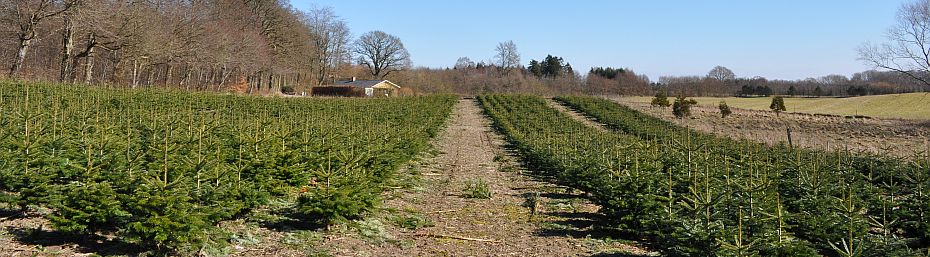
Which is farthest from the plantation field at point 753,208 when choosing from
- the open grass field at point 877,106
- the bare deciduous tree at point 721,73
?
the bare deciduous tree at point 721,73

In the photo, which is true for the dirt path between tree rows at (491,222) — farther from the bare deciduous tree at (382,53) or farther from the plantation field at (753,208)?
the bare deciduous tree at (382,53)

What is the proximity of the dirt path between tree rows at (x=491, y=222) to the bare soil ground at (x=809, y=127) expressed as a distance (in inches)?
1018

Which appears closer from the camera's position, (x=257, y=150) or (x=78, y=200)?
(x=78, y=200)

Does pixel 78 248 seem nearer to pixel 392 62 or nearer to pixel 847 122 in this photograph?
pixel 847 122

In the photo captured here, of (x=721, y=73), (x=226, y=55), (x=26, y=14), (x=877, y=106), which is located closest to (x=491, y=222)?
(x=26, y=14)

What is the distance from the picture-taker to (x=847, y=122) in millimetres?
45719

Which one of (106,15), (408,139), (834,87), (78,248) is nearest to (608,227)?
(78,248)

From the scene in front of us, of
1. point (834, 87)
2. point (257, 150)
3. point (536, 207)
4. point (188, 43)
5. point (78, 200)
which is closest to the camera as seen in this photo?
point (78, 200)

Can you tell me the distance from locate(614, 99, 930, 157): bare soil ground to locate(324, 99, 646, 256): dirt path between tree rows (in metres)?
25.9

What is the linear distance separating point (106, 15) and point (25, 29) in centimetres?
328

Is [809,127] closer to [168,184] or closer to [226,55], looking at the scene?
[226,55]

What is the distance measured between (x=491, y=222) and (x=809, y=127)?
42.3 meters

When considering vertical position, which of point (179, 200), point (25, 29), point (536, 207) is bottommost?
point (536, 207)

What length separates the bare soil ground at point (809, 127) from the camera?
38.6 m
